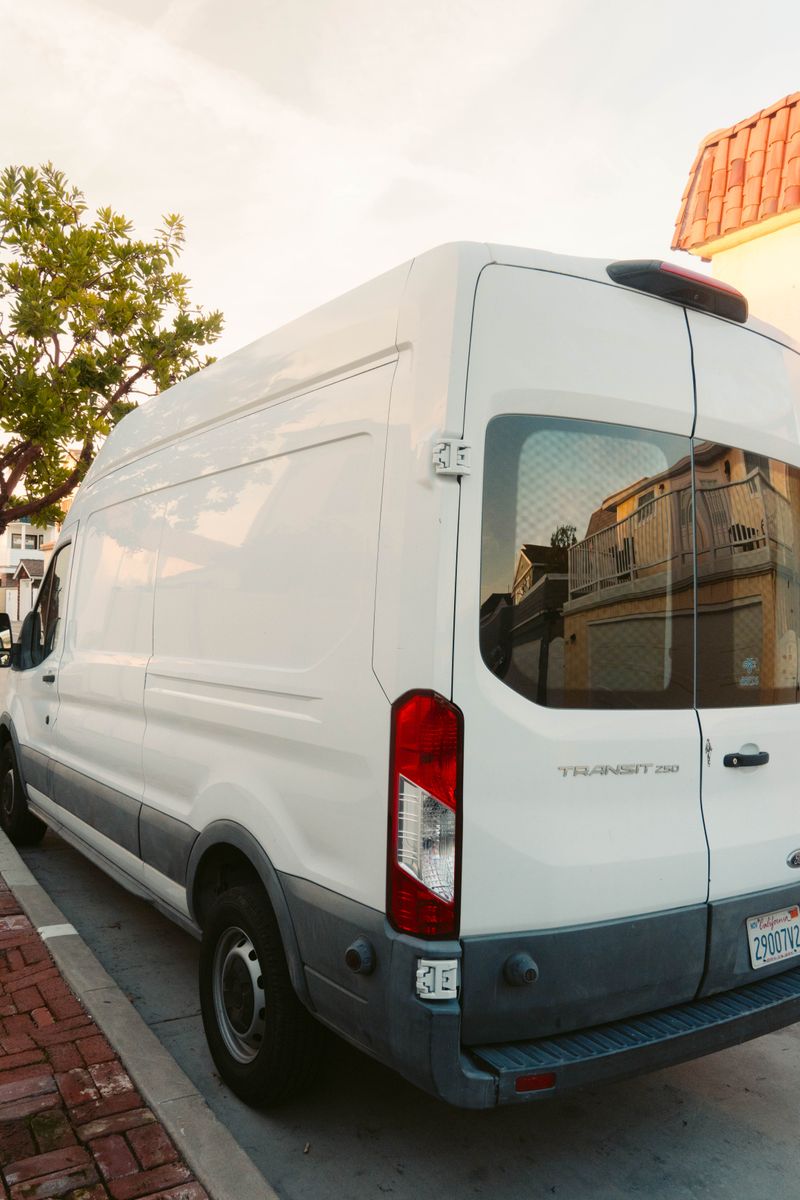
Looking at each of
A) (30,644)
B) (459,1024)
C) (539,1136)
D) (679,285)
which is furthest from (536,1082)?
(30,644)

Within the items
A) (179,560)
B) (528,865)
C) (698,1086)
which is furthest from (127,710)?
(698,1086)

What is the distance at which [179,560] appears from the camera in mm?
4102

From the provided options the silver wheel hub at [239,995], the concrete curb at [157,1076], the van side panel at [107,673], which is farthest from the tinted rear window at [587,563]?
the van side panel at [107,673]

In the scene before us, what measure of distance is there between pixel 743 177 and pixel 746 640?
21.6 feet

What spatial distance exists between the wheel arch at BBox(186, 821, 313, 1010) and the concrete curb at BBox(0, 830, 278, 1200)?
464 millimetres

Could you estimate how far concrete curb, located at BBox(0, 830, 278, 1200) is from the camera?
278cm

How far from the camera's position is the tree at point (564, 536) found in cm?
277

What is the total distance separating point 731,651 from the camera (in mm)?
3098

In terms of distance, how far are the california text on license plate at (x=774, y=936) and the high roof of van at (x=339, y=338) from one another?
1949 mm

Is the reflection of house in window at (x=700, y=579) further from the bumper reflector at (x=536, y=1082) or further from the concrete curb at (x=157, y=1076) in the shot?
the concrete curb at (x=157, y=1076)

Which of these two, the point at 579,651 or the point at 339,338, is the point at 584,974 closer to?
the point at 579,651

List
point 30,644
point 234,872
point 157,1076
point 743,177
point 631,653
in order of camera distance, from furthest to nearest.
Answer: point 743,177 → point 30,644 → point 234,872 → point 157,1076 → point 631,653

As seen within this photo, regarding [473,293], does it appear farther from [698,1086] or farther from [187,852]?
[698,1086]

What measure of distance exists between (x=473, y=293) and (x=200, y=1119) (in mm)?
2627
